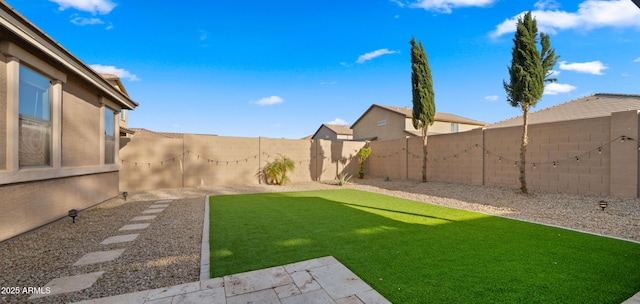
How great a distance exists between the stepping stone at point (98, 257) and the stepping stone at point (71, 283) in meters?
0.42

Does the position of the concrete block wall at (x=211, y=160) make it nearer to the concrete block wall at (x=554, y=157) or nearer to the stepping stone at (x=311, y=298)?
the concrete block wall at (x=554, y=157)

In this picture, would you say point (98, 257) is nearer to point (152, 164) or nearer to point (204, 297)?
point (204, 297)

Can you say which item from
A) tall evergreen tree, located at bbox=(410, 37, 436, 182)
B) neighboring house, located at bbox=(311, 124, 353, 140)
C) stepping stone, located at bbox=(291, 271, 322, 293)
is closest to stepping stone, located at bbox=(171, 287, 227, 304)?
stepping stone, located at bbox=(291, 271, 322, 293)

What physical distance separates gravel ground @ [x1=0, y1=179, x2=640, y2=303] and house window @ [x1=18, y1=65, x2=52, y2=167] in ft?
4.12

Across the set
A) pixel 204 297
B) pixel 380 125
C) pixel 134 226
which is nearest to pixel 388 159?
pixel 380 125

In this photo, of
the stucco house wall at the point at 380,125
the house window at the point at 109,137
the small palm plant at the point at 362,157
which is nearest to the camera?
the house window at the point at 109,137

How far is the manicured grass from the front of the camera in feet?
7.48

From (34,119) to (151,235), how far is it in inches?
111

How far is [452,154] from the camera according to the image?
399 inches

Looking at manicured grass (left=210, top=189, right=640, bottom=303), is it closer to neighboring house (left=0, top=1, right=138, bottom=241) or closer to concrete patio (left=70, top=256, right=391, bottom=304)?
concrete patio (left=70, top=256, right=391, bottom=304)

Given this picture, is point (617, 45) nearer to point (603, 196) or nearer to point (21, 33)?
point (603, 196)

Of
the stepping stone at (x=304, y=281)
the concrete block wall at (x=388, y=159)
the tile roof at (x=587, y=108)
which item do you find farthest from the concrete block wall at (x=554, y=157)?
the stepping stone at (x=304, y=281)

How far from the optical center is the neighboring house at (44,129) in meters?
3.60

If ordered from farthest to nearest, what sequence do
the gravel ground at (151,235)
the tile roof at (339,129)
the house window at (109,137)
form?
the tile roof at (339,129), the house window at (109,137), the gravel ground at (151,235)
